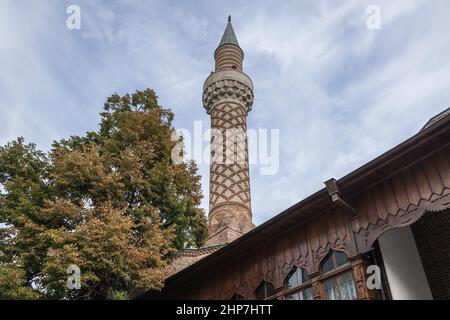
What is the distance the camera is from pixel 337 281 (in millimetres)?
6387

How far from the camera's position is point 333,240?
659cm

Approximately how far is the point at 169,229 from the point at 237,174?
381 inches

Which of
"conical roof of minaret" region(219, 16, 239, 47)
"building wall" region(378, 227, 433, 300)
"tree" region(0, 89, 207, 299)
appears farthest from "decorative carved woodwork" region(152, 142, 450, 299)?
"conical roof of minaret" region(219, 16, 239, 47)

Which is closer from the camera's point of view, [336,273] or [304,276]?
[336,273]

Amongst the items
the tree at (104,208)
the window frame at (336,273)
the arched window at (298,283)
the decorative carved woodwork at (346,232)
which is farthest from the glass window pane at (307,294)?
the tree at (104,208)

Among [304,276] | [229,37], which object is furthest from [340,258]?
[229,37]

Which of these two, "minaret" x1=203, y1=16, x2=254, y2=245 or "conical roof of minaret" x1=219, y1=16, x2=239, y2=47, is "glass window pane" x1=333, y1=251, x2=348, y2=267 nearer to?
"minaret" x1=203, y1=16, x2=254, y2=245

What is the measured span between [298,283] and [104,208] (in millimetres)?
3851

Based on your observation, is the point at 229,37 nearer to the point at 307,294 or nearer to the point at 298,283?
the point at 298,283

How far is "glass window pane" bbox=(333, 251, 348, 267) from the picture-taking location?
21.0 ft

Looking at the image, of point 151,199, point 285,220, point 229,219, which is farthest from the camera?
point 229,219
